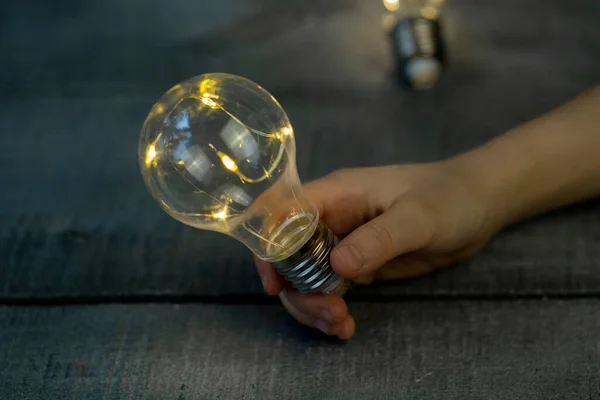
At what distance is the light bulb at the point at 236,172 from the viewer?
17.1 inches

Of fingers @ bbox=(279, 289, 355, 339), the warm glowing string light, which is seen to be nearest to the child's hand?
fingers @ bbox=(279, 289, 355, 339)

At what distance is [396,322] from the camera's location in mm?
544

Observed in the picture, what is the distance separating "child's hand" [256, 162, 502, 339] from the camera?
504mm

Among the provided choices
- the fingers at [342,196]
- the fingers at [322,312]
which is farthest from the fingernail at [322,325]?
the fingers at [342,196]

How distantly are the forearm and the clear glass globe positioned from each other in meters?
0.19

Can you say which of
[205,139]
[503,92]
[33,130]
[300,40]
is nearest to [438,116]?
[503,92]

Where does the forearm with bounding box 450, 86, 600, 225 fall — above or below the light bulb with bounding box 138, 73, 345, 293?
below

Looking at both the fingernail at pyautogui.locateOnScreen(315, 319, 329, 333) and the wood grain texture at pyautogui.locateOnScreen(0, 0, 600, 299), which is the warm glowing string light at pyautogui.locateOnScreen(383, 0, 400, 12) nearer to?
the wood grain texture at pyautogui.locateOnScreen(0, 0, 600, 299)

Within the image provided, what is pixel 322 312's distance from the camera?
0.51 meters

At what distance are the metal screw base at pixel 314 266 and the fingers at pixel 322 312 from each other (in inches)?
0.6

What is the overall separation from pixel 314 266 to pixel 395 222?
0.26ft

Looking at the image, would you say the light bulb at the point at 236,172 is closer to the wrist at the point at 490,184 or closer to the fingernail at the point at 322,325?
the fingernail at the point at 322,325

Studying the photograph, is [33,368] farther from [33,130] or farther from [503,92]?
[503,92]

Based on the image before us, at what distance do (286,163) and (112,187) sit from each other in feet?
0.90
